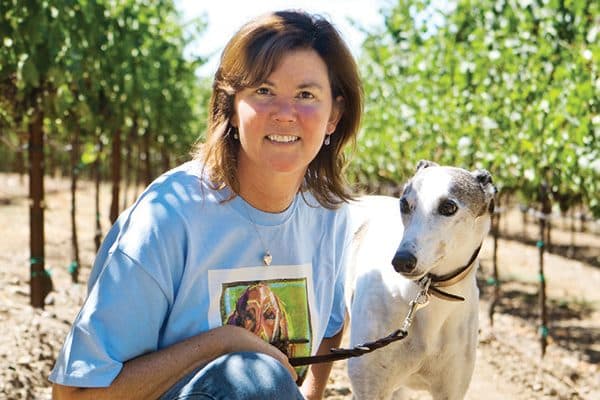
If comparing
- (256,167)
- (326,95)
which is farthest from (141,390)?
(326,95)

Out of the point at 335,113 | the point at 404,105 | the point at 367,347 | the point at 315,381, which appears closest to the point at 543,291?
the point at 404,105

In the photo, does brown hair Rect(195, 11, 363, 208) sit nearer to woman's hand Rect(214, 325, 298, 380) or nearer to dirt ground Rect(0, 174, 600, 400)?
woman's hand Rect(214, 325, 298, 380)

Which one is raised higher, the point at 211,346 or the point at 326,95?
the point at 326,95

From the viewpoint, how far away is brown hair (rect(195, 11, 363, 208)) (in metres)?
2.06

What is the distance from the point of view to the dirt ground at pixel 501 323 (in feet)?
17.7

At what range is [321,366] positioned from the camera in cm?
265

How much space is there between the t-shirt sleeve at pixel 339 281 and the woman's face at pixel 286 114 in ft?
1.74

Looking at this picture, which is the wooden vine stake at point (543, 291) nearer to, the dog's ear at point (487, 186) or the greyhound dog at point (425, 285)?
the greyhound dog at point (425, 285)

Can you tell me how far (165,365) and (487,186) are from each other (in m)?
1.83

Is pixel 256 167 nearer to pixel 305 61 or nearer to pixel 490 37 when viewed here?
pixel 305 61

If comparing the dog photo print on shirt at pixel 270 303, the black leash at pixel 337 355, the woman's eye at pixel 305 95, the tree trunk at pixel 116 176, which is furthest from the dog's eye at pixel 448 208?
the tree trunk at pixel 116 176

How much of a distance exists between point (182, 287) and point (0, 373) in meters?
3.35

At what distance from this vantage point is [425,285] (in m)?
3.09

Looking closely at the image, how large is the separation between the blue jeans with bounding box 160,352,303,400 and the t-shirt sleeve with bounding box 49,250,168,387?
0.15 meters
